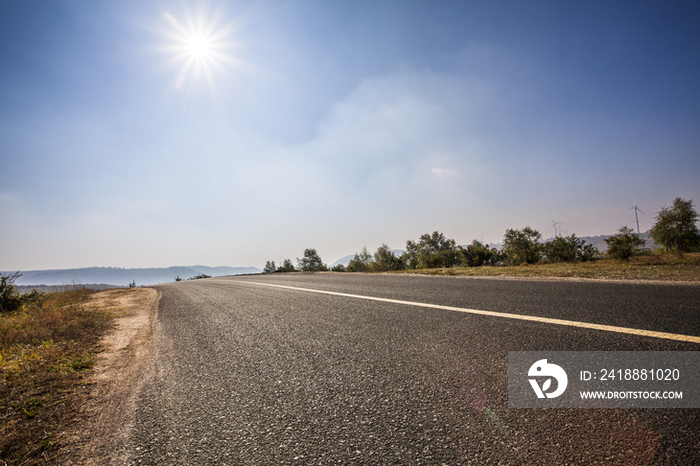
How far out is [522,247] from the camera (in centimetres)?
1608

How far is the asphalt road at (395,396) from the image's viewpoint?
1.43m

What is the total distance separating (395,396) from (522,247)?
17.1 metres

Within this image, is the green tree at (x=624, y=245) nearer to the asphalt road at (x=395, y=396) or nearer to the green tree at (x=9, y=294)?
the asphalt road at (x=395, y=396)

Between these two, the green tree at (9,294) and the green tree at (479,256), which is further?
the green tree at (479,256)

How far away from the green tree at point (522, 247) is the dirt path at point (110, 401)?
15.8 meters

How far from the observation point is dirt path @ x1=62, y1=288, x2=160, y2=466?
1.69 meters

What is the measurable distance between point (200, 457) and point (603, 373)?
2.79 meters

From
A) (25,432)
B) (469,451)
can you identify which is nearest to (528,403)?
(469,451)

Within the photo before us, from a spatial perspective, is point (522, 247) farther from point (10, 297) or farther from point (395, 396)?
point (10, 297)

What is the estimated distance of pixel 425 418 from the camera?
1721 mm

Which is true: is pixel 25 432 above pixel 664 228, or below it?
below

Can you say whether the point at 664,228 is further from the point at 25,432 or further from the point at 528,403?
the point at 25,432

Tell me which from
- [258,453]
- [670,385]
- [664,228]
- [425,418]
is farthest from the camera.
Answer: [664,228]

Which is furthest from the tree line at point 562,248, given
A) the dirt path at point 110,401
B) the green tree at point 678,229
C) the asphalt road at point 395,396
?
the dirt path at point 110,401
